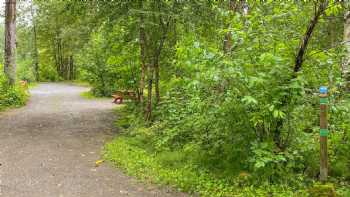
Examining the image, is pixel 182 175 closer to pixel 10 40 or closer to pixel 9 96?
pixel 9 96

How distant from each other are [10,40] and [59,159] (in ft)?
28.4

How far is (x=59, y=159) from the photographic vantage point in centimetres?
595

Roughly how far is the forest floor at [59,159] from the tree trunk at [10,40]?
3.00m

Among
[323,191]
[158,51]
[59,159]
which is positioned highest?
[158,51]

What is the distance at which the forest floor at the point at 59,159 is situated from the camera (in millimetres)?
4512

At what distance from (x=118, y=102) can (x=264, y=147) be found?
1046cm

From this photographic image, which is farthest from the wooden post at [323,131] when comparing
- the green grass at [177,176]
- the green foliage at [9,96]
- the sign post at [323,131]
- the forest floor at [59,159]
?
the green foliage at [9,96]

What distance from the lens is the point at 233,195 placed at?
4117 millimetres

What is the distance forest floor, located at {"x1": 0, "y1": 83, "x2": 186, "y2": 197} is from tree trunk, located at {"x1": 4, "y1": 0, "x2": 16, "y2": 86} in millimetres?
2999

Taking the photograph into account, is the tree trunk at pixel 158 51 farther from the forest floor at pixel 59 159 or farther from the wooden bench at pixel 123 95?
the wooden bench at pixel 123 95

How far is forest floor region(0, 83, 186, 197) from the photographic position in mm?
4512

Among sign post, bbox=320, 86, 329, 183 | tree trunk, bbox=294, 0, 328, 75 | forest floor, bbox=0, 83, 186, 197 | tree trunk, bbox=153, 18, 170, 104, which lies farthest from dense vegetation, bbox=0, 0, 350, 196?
tree trunk, bbox=153, 18, 170, 104

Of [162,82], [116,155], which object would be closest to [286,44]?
[116,155]

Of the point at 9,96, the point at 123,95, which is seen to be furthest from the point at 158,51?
the point at 9,96
